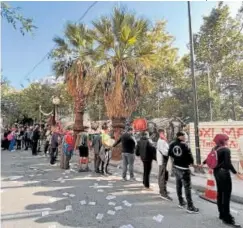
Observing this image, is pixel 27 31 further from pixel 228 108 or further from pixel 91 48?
pixel 228 108

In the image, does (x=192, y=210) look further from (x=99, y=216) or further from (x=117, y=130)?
(x=117, y=130)

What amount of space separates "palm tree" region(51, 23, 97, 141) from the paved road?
28.7 ft

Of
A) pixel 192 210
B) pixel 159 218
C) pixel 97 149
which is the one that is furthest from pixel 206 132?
pixel 159 218

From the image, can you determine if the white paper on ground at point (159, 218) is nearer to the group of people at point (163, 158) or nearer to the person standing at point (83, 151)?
the group of people at point (163, 158)

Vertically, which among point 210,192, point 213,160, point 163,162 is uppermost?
point 213,160

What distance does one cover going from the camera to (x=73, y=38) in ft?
61.3

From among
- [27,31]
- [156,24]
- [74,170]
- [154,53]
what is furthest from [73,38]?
[27,31]

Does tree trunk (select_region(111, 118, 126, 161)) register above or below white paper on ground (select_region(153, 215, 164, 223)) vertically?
above

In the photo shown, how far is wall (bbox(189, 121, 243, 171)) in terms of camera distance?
10422 mm

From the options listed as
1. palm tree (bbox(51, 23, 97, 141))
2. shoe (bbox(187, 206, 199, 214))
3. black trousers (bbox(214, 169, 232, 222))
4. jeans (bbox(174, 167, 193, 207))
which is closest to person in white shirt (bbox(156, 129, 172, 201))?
jeans (bbox(174, 167, 193, 207))

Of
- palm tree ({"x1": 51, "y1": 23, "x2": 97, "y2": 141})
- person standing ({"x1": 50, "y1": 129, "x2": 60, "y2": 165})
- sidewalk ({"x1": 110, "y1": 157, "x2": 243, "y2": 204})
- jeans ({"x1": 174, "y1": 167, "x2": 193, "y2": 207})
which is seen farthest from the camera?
palm tree ({"x1": 51, "y1": 23, "x2": 97, "y2": 141})

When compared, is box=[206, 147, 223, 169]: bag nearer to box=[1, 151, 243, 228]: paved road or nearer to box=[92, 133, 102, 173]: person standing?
box=[1, 151, 243, 228]: paved road

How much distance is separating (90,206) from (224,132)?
19.0 ft

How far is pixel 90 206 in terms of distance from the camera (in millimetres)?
7004
